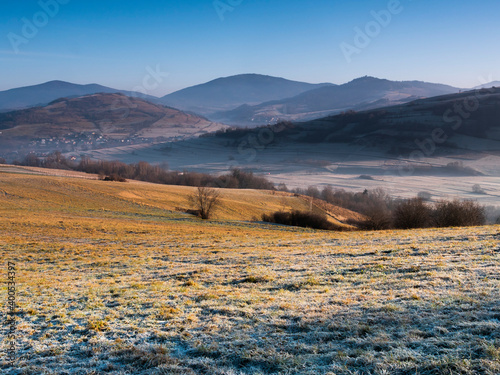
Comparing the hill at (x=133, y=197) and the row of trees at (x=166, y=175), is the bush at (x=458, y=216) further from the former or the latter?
the row of trees at (x=166, y=175)

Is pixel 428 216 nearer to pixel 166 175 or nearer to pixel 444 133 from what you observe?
pixel 166 175

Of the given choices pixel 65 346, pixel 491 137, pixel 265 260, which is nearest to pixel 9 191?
pixel 265 260

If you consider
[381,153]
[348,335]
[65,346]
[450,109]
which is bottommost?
[65,346]

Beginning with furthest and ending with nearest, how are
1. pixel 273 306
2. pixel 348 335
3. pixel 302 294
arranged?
pixel 302 294, pixel 273 306, pixel 348 335

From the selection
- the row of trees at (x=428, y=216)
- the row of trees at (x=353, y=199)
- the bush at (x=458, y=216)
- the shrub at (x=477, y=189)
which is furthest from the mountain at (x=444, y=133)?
the bush at (x=458, y=216)

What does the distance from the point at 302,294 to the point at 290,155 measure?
176 meters

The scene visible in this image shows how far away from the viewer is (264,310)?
877 cm

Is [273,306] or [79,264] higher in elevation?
[273,306]

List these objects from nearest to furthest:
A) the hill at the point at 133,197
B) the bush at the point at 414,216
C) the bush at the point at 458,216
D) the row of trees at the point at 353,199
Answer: the bush at the point at 458,216
the row of trees at the point at 353,199
the bush at the point at 414,216
the hill at the point at 133,197

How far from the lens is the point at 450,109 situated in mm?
194250

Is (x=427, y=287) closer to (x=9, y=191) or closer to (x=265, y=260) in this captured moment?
(x=265, y=260)

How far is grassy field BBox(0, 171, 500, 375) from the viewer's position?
6.07m

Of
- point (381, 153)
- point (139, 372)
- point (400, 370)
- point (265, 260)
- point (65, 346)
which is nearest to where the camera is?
point (400, 370)

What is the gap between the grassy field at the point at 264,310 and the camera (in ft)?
19.9
